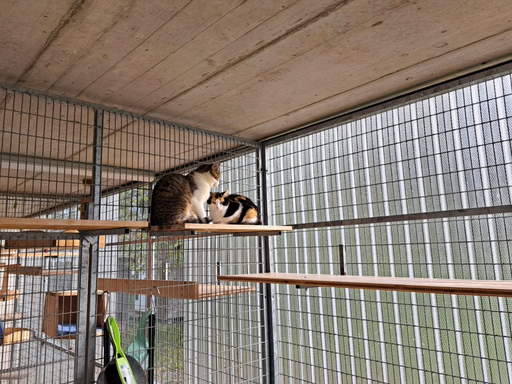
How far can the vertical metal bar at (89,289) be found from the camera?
184 cm

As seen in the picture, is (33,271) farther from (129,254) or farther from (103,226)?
(103,226)

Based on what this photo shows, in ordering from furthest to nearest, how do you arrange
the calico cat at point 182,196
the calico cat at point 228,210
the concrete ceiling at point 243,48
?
the calico cat at point 228,210, the calico cat at point 182,196, the concrete ceiling at point 243,48

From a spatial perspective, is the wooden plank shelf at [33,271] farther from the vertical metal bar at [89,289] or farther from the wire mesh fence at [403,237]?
the wire mesh fence at [403,237]

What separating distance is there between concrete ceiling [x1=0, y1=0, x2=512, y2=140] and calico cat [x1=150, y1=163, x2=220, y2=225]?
1.40ft

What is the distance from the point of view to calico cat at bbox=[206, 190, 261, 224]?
1.99 metres

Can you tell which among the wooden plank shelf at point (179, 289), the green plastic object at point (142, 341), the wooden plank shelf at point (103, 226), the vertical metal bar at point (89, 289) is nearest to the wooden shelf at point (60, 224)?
the wooden plank shelf at point (103, 226)

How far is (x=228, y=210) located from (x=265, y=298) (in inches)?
34.8

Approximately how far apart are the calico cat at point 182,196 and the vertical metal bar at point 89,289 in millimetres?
310

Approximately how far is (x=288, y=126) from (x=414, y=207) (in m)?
0.97

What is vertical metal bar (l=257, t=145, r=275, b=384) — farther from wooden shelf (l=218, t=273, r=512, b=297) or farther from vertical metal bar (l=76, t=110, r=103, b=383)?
vertical metal bar (l=76, t=110, r=103, b=383)

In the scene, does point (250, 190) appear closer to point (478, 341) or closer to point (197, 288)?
point (197, 288)

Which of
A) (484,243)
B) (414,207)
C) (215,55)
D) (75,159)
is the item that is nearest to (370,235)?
(414,207)

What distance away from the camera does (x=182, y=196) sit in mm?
1871

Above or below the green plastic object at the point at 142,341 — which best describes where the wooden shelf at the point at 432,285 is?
above
